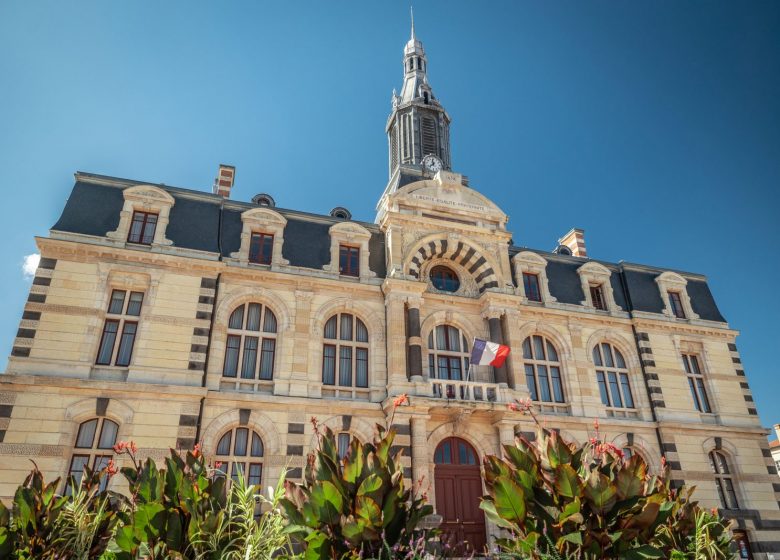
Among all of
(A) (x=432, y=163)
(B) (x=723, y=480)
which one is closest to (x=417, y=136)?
(A) (x=432, y=163)

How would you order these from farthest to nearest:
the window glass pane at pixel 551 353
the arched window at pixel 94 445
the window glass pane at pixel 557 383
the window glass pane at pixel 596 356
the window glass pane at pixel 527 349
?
the window glass pane at pixel 596 356 < the window glass pane at pixel 551 353 < the window glass pane at pixel 527 349 < the window glass pane at pixel 557 383 < the arched window at pixel 94 445

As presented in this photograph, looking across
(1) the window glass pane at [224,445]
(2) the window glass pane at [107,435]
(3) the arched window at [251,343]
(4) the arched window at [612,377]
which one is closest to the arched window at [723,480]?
(4) the arched window at [612,377]

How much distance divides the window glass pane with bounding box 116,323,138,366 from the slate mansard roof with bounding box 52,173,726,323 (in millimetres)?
3579

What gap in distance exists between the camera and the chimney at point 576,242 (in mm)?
30266

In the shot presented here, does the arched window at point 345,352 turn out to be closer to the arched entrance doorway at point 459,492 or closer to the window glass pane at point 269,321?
the window glass pane at point 269,321

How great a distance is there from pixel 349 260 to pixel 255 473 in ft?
30.2

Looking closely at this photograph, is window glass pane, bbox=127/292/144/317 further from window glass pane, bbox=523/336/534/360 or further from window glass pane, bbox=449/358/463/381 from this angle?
window glass pane, bbox=523/336/534/360

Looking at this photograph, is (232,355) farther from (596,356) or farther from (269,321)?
(596,356)

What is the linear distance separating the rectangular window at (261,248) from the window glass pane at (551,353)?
42.4 ft

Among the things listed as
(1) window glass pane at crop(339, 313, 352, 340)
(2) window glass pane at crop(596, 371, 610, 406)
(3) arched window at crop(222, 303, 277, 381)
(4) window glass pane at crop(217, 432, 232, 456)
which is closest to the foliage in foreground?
(4) window glass pane at crop(217, 432, 232, 456)

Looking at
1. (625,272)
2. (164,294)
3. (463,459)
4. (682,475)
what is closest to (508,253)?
(625,272)

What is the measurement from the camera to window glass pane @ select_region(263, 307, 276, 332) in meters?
20.3

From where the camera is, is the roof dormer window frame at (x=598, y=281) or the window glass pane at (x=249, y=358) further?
the roof dormer window frame at (x=598, y=281)

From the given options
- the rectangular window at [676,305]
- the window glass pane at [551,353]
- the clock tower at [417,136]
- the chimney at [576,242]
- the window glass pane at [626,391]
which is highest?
the clock tower at [417,136]
